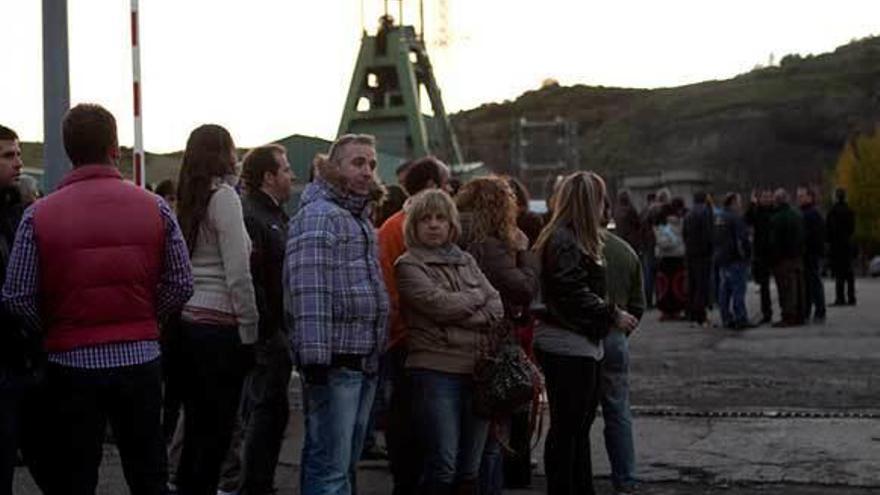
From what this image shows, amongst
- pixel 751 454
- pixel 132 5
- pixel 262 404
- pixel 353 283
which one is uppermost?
pixel 132 5

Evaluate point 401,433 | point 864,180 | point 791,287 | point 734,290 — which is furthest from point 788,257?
point 864,180

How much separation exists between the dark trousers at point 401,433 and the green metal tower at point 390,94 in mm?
30660

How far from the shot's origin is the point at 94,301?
517cm

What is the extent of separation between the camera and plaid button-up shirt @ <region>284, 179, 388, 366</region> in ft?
20.2

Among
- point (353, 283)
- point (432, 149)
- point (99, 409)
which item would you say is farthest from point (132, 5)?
point (432, 149)

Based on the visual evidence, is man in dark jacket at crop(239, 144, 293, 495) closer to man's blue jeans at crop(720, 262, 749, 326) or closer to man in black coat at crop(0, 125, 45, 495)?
man in black coat at crop(0, 125, 45, 495)

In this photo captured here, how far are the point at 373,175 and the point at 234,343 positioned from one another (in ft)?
3.33

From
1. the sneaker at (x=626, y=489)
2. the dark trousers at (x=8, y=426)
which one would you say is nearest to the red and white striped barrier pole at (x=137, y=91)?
the sneaker at (x=626, y=489)

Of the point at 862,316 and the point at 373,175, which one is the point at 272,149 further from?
the point at 862,316

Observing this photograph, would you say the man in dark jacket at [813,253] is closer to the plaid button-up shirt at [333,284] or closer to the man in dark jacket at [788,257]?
the man in dark jacket at [788,257]

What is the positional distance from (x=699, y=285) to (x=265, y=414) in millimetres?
12259

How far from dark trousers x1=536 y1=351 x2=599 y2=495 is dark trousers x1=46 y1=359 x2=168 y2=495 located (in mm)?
2408

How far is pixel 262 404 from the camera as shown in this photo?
7.40 meters

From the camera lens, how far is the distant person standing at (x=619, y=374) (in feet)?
25.5
